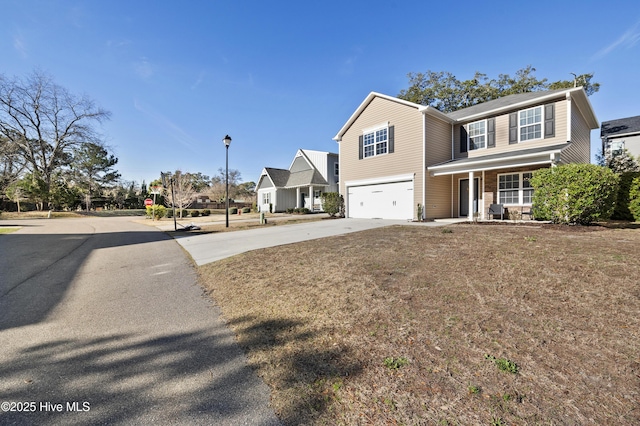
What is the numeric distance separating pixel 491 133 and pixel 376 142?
600cm

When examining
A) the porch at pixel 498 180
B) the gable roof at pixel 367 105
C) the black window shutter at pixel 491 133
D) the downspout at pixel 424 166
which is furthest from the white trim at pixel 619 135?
the downspout at pixel 424 166

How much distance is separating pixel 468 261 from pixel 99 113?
46359 millimetres

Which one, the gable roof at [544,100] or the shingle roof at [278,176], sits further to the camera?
the shingle roof at [278,176]

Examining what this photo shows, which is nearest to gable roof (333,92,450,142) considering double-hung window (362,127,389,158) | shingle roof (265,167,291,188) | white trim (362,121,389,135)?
white trim (362,121,389,135)

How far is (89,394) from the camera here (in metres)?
2.19

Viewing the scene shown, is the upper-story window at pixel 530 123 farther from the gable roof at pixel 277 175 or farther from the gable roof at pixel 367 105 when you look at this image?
the gable roof at pixel 277 175

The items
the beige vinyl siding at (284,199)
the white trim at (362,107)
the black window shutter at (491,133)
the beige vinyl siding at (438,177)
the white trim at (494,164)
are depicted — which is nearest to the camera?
the white trim at (494,164)

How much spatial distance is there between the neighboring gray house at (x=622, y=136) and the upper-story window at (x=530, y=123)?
14942mm

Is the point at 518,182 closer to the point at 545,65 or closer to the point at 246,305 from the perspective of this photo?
the point at 246,305

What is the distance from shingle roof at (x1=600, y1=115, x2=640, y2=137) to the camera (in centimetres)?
2189

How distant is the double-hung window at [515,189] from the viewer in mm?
12516

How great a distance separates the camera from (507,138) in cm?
1327

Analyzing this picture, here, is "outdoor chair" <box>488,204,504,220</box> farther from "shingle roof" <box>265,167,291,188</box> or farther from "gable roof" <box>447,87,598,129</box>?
"shingle roof" <box>265,167,291,188</box>

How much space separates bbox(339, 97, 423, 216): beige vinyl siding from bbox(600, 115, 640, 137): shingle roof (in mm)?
21548
